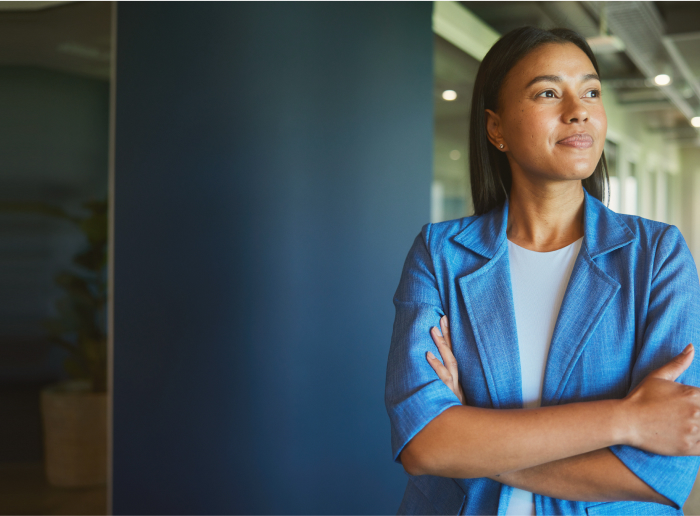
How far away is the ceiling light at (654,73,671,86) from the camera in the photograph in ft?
20.2

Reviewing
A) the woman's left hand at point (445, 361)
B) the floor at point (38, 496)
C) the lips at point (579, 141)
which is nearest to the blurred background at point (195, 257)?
the floor at point (38, 496)

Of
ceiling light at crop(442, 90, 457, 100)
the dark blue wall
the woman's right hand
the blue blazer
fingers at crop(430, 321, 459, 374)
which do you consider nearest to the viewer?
the woman's right hand

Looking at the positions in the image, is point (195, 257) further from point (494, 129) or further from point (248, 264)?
point (494, 129)

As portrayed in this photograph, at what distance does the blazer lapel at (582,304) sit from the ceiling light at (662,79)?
5822 mm

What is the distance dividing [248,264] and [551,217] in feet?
5.15

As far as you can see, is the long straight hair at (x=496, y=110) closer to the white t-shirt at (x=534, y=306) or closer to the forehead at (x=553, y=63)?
the forehead at (x=553, y=63)

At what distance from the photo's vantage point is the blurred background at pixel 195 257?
265cm

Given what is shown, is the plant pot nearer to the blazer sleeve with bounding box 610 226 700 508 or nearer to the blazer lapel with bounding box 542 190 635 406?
the blazer lapel with bounding box 542 190 635 406

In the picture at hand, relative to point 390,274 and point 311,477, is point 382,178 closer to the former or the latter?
point 390,274

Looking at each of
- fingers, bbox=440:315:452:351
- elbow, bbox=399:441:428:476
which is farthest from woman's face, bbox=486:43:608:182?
elbow, bbox=399:441:428:476

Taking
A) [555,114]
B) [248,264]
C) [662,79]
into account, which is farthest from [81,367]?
[662,79]

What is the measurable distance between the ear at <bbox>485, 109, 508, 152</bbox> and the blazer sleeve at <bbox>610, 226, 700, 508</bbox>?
0.47m

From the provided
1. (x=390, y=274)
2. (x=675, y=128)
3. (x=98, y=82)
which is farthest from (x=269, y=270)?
(x=675, y=128)

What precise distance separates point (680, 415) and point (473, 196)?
77 centimetres
